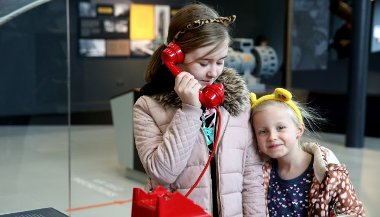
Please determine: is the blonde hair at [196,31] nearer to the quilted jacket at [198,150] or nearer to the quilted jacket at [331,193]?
the quilted jacket at [198,150]

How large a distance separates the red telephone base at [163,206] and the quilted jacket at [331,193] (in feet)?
2.26

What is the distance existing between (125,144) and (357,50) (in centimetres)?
359

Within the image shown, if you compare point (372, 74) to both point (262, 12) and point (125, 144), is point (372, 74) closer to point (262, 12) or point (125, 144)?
point (262, 12)

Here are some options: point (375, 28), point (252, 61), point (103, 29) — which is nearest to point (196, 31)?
point (252, 61)

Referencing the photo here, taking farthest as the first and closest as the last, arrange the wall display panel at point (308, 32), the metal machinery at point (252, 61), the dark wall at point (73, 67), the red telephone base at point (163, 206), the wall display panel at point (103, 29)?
the wall display panel at point (308, 32) → the wall display panel at point (103, 29) → the metal machinery at point (252, 61) → the dark wall at point (73, 67) → the red telephone base at point (163, 206)

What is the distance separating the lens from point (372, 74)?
10.8m

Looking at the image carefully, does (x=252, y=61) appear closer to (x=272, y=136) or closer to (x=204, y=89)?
(x=272, y=136)

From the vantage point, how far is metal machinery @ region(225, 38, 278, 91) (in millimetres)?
7586

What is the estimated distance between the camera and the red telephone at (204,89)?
1.81 m

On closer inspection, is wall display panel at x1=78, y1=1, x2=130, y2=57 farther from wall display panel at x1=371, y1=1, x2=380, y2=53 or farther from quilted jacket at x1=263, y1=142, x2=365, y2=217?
quilted jacket at x1=263, y1=142, x2=365, y2=217

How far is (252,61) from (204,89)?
6.02 metres

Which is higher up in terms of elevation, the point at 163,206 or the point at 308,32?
the point at 308,32

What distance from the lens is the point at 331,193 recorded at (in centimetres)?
203

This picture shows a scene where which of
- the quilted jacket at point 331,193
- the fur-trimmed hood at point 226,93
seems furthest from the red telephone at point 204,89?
the quilted jacket at point 331,193
